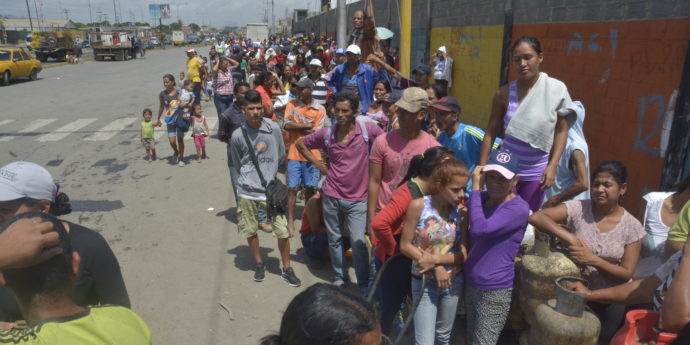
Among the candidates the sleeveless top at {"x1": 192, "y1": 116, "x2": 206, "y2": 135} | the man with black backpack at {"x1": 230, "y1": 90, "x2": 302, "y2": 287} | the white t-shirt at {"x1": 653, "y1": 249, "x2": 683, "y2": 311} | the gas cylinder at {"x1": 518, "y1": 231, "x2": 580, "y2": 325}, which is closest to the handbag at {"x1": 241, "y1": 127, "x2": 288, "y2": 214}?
the man with black backpack at {"x1": 230, "y1": 90, "x2": 302, "y2": 287}

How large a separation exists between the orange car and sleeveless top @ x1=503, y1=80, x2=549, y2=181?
24.5 meters

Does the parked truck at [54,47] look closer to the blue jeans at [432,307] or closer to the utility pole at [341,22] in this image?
the utility pole at [341,22]

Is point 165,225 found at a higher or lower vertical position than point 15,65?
lower

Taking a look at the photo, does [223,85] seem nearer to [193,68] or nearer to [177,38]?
[193,68]

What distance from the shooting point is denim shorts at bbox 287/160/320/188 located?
19.0 feet

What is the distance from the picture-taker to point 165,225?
628cm

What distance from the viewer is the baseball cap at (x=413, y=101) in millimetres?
3611

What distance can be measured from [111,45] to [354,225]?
4241 cm

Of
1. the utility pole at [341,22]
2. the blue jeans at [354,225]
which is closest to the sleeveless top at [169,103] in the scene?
the utility pole at [341,22]

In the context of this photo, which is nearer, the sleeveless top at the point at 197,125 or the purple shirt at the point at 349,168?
the purple shirt at the point at 349,168

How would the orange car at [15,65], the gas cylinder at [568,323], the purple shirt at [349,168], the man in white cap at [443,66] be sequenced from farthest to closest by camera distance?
the orange car at [15,65] < the man in white cap at [443,66] < the purple shirt at [349,168] < the gas cylinder at [568,323]

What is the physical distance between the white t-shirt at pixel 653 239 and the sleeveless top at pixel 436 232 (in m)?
1.22

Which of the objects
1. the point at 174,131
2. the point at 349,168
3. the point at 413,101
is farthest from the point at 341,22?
the point at 413,101

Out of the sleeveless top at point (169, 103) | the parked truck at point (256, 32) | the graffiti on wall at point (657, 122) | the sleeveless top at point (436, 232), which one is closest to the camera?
the sleeveless top at point (436, 232)
